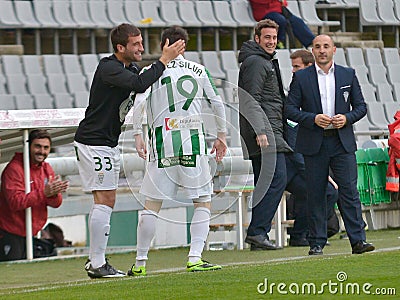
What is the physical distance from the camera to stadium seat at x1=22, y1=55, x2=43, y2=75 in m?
16.6

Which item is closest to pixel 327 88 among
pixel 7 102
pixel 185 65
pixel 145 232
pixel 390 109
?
pixel 185 65

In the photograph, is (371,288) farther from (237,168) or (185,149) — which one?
(237,168)

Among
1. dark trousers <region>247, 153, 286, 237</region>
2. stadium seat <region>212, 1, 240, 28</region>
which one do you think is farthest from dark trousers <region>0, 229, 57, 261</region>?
stadium seat <region>212, 1, 240, 28</region>

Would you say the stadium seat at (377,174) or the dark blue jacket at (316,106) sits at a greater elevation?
the dark blue jacket at (316,106)

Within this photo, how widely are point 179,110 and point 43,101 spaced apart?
8280mm

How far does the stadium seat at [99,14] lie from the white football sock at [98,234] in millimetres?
9695

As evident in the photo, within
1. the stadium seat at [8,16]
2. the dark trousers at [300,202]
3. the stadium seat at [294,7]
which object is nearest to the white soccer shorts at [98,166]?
the dark trousers at [300,202]

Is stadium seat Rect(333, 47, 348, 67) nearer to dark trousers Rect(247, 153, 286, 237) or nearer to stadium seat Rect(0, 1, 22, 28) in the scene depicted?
stadium seat Rect(0, 1, 22, 28)

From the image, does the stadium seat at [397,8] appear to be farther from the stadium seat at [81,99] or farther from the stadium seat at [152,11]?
the stadium seat at [81,99]

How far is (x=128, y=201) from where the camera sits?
14844 mm

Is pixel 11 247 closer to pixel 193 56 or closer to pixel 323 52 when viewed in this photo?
pixel 323 52

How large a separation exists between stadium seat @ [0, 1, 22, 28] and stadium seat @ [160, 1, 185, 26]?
2.52 metres

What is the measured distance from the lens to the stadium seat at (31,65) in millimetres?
16609

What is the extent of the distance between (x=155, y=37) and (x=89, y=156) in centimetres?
1051
